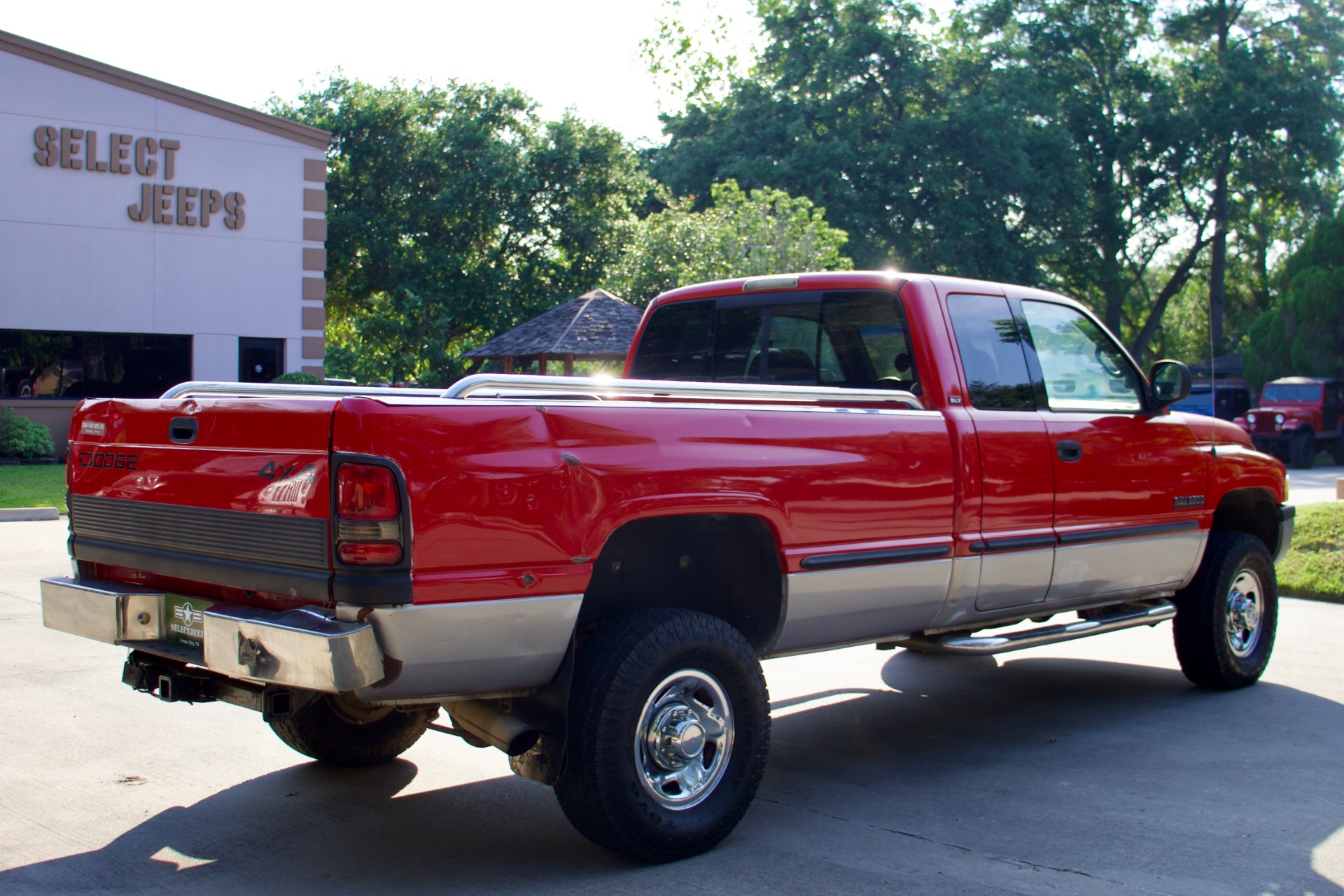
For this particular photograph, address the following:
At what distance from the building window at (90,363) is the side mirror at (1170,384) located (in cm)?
1827

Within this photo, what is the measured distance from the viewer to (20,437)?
2002cm

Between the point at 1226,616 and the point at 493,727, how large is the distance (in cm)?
452

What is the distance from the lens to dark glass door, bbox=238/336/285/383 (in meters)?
22.7

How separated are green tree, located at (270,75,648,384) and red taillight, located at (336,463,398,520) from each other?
30.4 meters

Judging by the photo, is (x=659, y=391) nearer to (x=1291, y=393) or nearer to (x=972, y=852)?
(x=972, y=852)

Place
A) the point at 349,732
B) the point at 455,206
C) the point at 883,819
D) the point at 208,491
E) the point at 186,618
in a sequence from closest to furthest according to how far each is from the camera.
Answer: the point at 208,491 < the point at 186,618 < the point at 883,819 < the point at 349,732 < the point at 455,206

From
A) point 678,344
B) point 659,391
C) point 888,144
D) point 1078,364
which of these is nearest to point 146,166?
point 678,344

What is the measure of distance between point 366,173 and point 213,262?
42.8 feet

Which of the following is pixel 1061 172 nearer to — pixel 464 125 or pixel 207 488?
pixel 464 125

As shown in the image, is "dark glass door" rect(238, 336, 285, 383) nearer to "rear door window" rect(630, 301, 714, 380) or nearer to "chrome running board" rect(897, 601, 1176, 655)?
"rear door window" rect(630, 301, 714, 380)

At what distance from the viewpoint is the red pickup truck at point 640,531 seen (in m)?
3.72

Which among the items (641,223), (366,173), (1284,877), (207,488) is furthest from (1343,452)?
(207,488)

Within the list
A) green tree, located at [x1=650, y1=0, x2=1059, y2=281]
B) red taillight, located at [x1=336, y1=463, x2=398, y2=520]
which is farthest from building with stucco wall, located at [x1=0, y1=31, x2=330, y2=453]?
green tree, located at [x1=650, y1=0, x2=1059, y2=281]

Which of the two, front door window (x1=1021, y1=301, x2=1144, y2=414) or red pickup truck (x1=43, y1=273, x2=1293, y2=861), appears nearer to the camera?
red pickup truck (x1=43, y1=273, x2=1293, y2=861)
